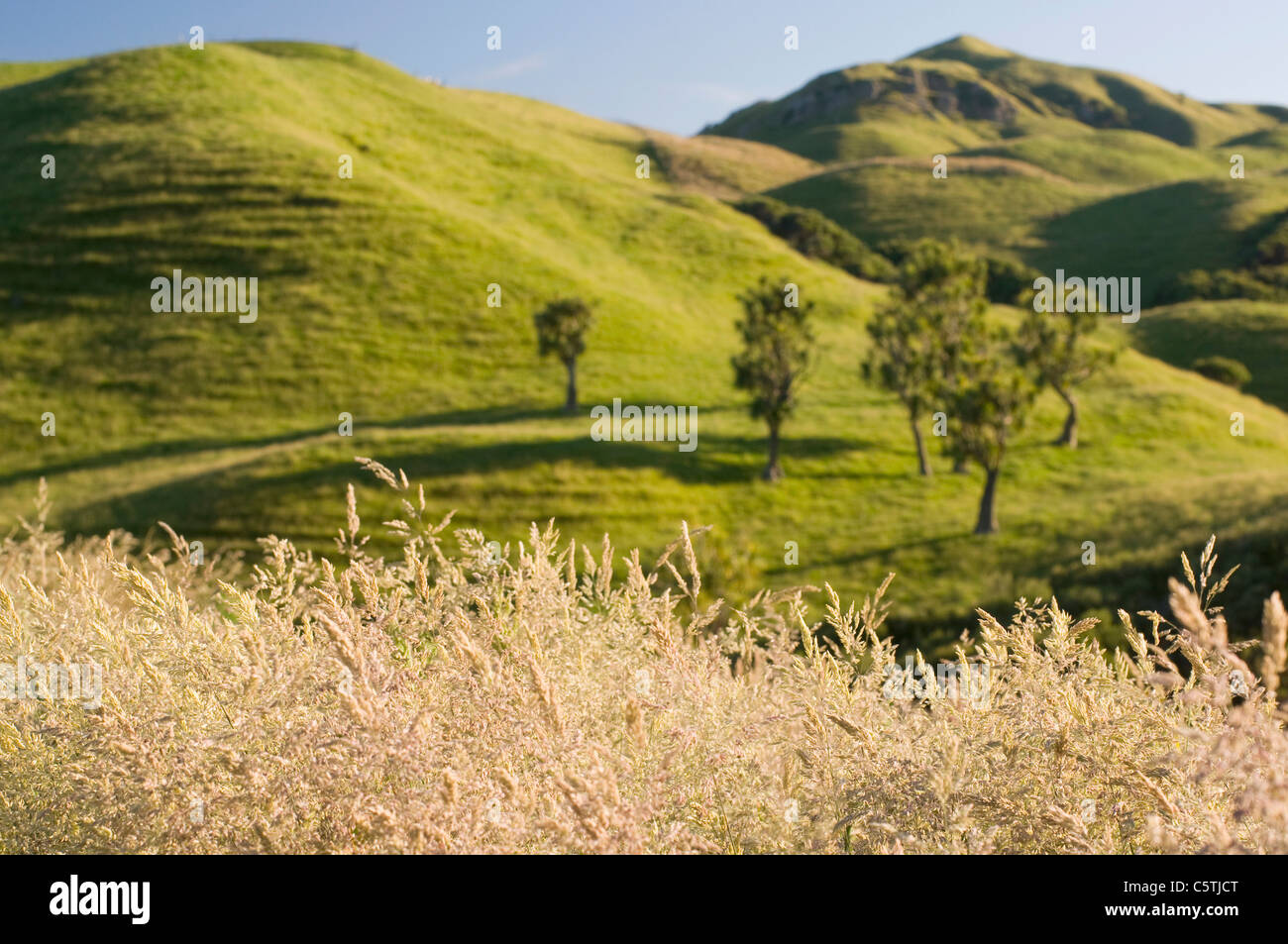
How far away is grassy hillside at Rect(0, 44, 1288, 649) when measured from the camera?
118ft

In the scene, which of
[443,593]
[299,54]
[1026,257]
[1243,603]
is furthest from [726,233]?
[443,593]

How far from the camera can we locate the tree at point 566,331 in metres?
52.6

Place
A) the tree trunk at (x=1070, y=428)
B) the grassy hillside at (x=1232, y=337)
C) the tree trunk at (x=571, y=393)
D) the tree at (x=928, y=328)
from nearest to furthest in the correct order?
the tree at (x=928, y=328) < the tree trunk at (x=1070, y=428) < the tree trunk at (x=571, y=393) < the grassy hillside at (x=1232, y=337)

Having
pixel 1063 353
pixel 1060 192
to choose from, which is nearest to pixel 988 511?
pixel 1063 353

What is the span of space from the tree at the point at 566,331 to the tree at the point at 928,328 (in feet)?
56.9

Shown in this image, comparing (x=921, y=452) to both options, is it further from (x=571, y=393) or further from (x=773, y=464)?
(x=571, y=393)

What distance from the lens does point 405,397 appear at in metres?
55.0

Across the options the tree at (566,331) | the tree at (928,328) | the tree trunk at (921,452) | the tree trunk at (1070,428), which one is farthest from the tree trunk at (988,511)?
the tree at (566,331)

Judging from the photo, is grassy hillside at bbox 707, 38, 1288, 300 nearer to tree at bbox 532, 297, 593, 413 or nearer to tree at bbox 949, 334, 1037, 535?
tree at bbox 532, 297, 593, 413

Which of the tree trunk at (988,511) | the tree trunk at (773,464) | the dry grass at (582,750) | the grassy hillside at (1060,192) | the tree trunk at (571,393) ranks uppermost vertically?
the grassy hillside at (1060,192)

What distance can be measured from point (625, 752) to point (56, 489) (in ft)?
169

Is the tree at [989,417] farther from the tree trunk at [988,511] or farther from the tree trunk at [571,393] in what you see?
the tree trunk at [571,393]

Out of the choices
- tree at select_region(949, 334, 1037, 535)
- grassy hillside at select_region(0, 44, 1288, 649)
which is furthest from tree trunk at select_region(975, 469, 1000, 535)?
grassy hillside at select_region(0, 44, 1288, 649)

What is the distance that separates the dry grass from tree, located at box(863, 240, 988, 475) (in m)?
39.0
